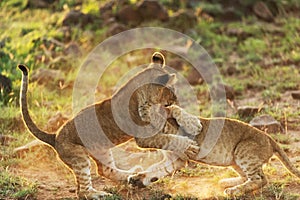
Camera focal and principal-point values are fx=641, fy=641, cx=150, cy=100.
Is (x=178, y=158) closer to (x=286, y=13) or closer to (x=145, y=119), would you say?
(x=145, y=119)

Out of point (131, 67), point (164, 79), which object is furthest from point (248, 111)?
point (131, 67)

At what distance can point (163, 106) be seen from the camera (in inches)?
292

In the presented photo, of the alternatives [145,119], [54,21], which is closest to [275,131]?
[145,119]

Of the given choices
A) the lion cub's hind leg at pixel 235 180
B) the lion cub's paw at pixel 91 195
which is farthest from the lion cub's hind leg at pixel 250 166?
the lion cub's paw at pixel 91 195

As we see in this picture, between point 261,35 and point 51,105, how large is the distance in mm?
6086

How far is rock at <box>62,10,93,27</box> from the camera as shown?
49.2 ft

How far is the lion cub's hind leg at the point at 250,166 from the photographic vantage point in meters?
6.77

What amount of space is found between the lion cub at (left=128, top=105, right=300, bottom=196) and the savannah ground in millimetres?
150

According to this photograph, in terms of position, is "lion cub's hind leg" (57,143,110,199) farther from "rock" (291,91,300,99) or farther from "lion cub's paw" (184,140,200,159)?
"rock" (291,91,300,99)

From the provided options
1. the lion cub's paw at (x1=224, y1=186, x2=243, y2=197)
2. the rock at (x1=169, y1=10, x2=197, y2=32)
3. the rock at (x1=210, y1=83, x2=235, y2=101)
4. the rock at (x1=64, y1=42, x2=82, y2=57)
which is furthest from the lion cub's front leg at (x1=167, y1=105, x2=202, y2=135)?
the rock at (x1=169, y1=10, x2=197, y2=32)

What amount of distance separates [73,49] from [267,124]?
5661mm

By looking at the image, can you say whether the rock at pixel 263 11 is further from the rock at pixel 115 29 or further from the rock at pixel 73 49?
the rock at pixel 73 49

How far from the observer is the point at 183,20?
601 inches

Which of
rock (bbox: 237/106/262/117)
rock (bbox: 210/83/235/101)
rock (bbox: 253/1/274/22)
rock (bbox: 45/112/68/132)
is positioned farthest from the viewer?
rock (bbox: 253/1/274/22)
